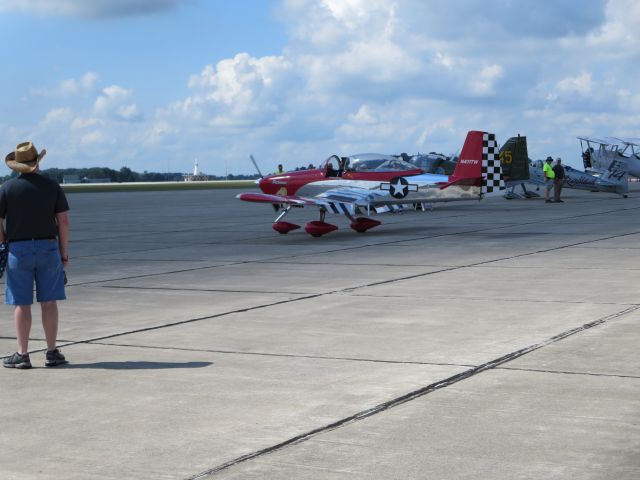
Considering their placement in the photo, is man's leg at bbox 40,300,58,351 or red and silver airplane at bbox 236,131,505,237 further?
red and silver airplane at bbox 236,131,505,237

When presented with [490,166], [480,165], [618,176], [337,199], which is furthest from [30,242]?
[618,176]

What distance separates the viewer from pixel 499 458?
500 centimetres

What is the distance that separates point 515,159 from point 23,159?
1363 inches

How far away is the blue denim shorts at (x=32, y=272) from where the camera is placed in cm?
773

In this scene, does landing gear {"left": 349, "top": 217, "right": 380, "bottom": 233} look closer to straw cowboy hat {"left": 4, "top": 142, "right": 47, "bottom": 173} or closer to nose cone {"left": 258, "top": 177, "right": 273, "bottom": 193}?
nose cone {"left": 258, "top": 177, "right": 273, "bottom": 193}

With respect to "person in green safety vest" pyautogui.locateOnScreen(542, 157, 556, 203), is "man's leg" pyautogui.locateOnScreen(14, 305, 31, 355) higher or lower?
lower

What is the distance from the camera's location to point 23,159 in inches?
310

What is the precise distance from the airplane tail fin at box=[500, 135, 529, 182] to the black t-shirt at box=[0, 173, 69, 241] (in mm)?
34132

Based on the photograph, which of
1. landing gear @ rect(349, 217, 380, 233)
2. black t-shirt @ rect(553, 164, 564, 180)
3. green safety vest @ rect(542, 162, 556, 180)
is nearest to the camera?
landing gear @ rect(349, 217, 380, 233)

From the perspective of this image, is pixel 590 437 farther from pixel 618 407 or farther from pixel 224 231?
pixel 224 231

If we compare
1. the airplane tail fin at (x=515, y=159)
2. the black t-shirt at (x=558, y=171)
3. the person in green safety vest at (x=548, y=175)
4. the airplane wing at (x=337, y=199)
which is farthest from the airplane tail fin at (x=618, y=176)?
the airplane wing at (x=337, y=199)

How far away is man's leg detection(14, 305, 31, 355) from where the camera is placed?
7608 mm

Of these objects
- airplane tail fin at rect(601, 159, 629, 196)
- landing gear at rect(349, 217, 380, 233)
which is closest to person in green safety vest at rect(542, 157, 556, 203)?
airplane tail fin at rect(601, 159, 629, 196)

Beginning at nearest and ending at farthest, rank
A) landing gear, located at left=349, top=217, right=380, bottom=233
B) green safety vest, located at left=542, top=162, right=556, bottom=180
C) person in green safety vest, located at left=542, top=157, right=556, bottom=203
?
1. landing gear, located at left=349, top=217, right=380, bottom=233
2. person in green safety vest, located at left=542, top=157, right=556, bottom=203
3. green safety vest, located at left=542, top=162, right=556, bottom=180
